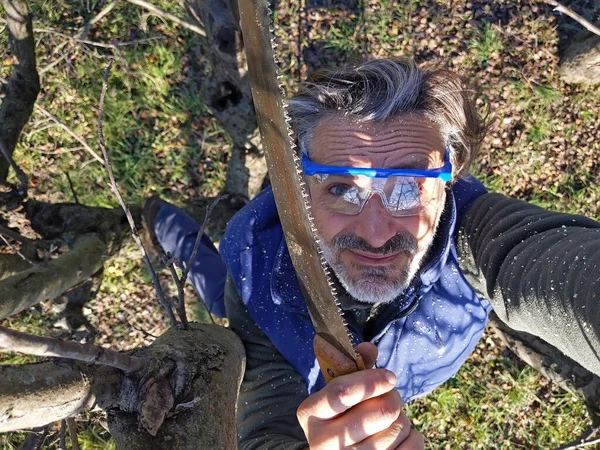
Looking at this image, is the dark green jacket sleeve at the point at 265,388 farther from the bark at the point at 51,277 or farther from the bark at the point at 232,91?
the bark at the point at 232,91

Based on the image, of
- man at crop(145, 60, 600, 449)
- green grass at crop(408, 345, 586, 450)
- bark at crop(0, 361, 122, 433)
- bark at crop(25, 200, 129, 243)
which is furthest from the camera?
green grass at crop(408, 345, 586, 450)

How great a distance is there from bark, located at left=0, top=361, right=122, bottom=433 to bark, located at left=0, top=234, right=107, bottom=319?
1.04 m

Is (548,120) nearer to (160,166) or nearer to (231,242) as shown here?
(231,242)

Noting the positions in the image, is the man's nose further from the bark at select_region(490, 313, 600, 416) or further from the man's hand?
the bark at select_region(490, 313, 600, 416)

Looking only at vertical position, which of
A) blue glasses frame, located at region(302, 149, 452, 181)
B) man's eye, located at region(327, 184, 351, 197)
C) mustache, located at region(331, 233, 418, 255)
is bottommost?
mustache, located at region(331, 233, 418, 255)

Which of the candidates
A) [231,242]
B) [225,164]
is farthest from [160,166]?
[231,242]

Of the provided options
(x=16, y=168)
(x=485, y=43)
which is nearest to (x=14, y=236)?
(x=16, y=168)

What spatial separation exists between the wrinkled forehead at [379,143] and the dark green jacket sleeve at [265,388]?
0.99 metres

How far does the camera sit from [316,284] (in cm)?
185

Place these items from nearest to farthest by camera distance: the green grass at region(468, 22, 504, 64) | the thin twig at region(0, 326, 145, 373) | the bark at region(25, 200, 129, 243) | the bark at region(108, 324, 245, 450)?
the thin twig at region(0, 326, 145, 373)
the bark at region(108, 324, 245, 450)
the bark at region(25, 200, 129, 243)
the green grass at region(468, 22, 504, 64)

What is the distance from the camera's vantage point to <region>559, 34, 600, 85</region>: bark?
136 inches

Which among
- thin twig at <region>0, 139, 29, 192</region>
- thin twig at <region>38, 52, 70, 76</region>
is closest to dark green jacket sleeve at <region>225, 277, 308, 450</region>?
thin twig at <region>0, 139, 29, 192</region>

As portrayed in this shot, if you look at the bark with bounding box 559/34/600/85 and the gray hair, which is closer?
the gray hair

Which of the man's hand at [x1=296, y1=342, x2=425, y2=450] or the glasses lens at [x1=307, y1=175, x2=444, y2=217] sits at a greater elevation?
the glasses lens at [x1=307, y1=175, x2=444, y2=217]
